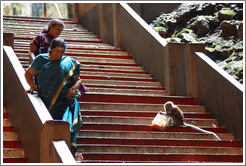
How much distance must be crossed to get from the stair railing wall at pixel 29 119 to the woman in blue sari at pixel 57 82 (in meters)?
0.17

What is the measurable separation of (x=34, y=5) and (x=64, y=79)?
24.0 meters

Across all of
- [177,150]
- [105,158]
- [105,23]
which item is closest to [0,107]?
[105,158]

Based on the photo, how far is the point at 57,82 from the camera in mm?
6078

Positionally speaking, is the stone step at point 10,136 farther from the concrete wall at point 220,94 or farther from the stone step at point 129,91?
the concrete wall at point 220,94

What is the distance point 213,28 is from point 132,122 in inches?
256

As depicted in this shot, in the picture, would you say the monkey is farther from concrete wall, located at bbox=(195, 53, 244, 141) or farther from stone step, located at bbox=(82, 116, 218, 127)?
concrete wall, located at bbox=(195, 53, 244, 141)

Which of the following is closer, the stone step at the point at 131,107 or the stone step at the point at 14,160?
the stone step at the point at 14,160

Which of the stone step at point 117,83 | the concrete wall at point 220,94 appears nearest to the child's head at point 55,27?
the stone step at point 117,83

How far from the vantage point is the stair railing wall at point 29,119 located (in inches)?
212

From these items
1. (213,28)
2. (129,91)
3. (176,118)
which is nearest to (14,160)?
(176,118)

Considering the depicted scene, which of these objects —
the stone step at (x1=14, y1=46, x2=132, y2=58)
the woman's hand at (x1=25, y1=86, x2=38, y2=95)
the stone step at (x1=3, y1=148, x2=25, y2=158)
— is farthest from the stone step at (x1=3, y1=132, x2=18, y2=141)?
the stone step at (x1=14, y1=46, x2=132, y2=58)

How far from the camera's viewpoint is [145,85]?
970 centimetres

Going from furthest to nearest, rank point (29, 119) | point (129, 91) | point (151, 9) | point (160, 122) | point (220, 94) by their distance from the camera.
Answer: point (151, 9), point (129, 91), point (220, 94), point (160, 122), point (29, 119)

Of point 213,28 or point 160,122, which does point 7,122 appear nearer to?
point 160,122
